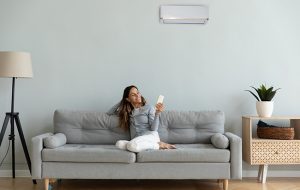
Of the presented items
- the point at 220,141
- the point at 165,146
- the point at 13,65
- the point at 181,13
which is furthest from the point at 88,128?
the point at 181,13

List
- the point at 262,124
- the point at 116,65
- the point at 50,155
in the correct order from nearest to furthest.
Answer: the point at 50,155, the point at 262,124, the point at 116,65

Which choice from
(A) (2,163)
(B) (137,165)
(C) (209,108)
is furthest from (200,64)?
(A) (2,163)

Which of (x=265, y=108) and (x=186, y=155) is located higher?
(x=265, y=108)

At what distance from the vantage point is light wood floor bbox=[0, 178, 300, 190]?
365 cm

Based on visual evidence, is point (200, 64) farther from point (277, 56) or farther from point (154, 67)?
point (277, 56)

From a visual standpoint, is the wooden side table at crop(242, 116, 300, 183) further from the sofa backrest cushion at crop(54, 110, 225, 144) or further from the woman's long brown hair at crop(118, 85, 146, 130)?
the woman's long brown hair at crop(118, 85, 146, 130)

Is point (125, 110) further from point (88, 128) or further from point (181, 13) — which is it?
point (181, 13)

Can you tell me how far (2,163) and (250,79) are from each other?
3267 mm

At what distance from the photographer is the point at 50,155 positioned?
3.29 meters

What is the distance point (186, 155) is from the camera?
3.29 metres

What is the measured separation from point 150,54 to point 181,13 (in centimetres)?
64

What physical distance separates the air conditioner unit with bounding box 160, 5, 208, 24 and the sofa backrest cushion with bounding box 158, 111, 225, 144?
122 cm

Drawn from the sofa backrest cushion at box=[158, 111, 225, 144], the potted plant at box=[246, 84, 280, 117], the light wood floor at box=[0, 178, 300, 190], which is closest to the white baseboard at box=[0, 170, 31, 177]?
the light wood floor at box=[0, 178, 300, 190]

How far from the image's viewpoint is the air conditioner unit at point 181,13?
4.19m
